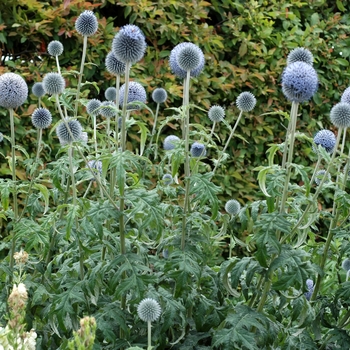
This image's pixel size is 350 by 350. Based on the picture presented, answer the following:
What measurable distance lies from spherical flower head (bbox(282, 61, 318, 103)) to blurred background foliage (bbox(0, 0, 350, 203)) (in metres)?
2.03

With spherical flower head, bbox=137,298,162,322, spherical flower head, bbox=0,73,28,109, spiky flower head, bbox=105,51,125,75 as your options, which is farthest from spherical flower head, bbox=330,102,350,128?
spherical flower head, bbox=0,73,28,109

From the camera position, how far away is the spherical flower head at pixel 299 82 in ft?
10.0

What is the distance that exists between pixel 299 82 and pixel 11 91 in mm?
1331

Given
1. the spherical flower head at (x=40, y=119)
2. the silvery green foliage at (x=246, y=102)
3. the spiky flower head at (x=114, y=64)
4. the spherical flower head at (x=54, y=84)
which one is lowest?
the spherical flower head at (x=40, y=119)

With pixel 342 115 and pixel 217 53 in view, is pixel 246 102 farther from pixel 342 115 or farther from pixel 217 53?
pixel 217 53

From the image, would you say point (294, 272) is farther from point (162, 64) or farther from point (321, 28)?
point (321, 28)

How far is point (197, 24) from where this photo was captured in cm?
624

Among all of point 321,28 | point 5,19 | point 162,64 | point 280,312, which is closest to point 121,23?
point 162,64

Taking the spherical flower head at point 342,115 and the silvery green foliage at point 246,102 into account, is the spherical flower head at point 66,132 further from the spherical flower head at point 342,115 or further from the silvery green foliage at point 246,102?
the spherical flower head at point 342,115

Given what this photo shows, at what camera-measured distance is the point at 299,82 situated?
3.06 metres

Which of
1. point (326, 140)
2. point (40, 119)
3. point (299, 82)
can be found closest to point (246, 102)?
point (326, 140)

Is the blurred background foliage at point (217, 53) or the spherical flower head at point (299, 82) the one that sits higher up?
the spherical flower head at point (299, 82)

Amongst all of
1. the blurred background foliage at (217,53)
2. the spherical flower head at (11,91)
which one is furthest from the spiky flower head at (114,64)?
the blurred background foliage at (217,53)

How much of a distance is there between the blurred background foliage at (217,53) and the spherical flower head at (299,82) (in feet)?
6.66
